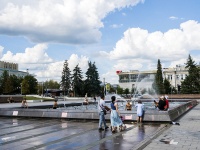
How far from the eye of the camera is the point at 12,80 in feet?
360

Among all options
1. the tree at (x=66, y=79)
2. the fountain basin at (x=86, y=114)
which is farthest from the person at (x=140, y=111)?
the tree at (x=66, y=79)

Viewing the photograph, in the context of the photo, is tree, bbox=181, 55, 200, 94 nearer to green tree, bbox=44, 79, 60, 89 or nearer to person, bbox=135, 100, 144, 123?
person, bbox=135, 100, 144, 123

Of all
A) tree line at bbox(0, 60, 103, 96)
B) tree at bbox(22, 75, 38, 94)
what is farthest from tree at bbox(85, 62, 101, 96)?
tree at bbox(22, 75, 38, 94)

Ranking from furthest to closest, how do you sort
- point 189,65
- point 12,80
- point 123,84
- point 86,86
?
1. point 123,84
2. point 12,80
3. point 86,86
4. point 189,65

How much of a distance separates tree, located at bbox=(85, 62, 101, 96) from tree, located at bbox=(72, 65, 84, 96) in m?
2.94

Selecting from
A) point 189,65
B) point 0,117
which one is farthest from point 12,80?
point 0,117

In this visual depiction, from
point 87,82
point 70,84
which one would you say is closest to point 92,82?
point 87,82

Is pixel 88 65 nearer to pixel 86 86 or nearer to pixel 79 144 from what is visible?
pixel 86 86

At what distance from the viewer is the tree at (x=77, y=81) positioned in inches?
3969

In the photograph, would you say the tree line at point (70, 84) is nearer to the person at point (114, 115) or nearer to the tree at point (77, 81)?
the tree at point (77, 81)

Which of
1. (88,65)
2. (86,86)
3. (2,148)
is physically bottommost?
(2,148)

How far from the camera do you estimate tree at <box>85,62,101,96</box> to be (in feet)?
318

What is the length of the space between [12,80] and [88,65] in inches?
1208

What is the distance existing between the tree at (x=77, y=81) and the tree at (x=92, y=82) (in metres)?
2.94
